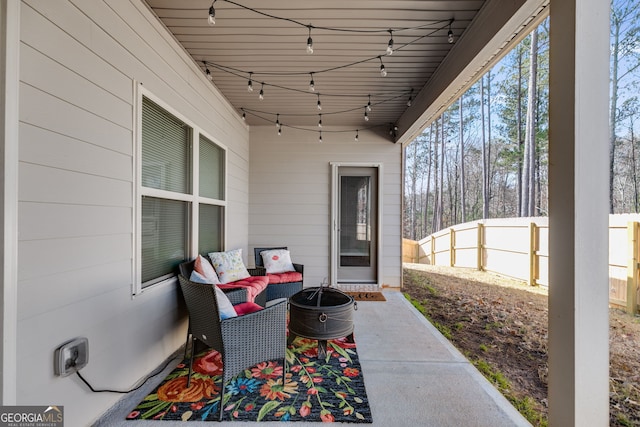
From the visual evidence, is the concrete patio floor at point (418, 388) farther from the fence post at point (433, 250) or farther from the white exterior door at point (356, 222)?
the fence post at point (433, 250)

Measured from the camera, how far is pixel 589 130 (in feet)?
4.22

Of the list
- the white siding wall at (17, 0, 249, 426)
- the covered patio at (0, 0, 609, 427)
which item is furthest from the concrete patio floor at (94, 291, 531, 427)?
the white siding wall at (17, 0, 249, 426)

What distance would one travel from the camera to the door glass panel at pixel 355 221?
496 cm

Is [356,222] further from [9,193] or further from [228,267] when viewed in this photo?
[9,193]

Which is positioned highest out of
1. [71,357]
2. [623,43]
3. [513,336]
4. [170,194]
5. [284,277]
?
[623,43]

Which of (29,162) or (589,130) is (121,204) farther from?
(589,130)

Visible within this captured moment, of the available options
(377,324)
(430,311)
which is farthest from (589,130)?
(430,311)

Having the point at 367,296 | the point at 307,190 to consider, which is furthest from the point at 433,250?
the point at 307,190

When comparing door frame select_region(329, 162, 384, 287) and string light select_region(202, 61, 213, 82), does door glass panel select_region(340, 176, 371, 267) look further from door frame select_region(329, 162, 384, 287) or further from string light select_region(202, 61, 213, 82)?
string light select_region(202, 61, 213, 82)

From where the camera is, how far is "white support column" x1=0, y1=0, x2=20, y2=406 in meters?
1.15

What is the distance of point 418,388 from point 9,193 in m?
2.74

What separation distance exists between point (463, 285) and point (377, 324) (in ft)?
9.43

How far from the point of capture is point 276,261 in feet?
13.0

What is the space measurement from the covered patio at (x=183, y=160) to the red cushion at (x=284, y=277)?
1058mm
